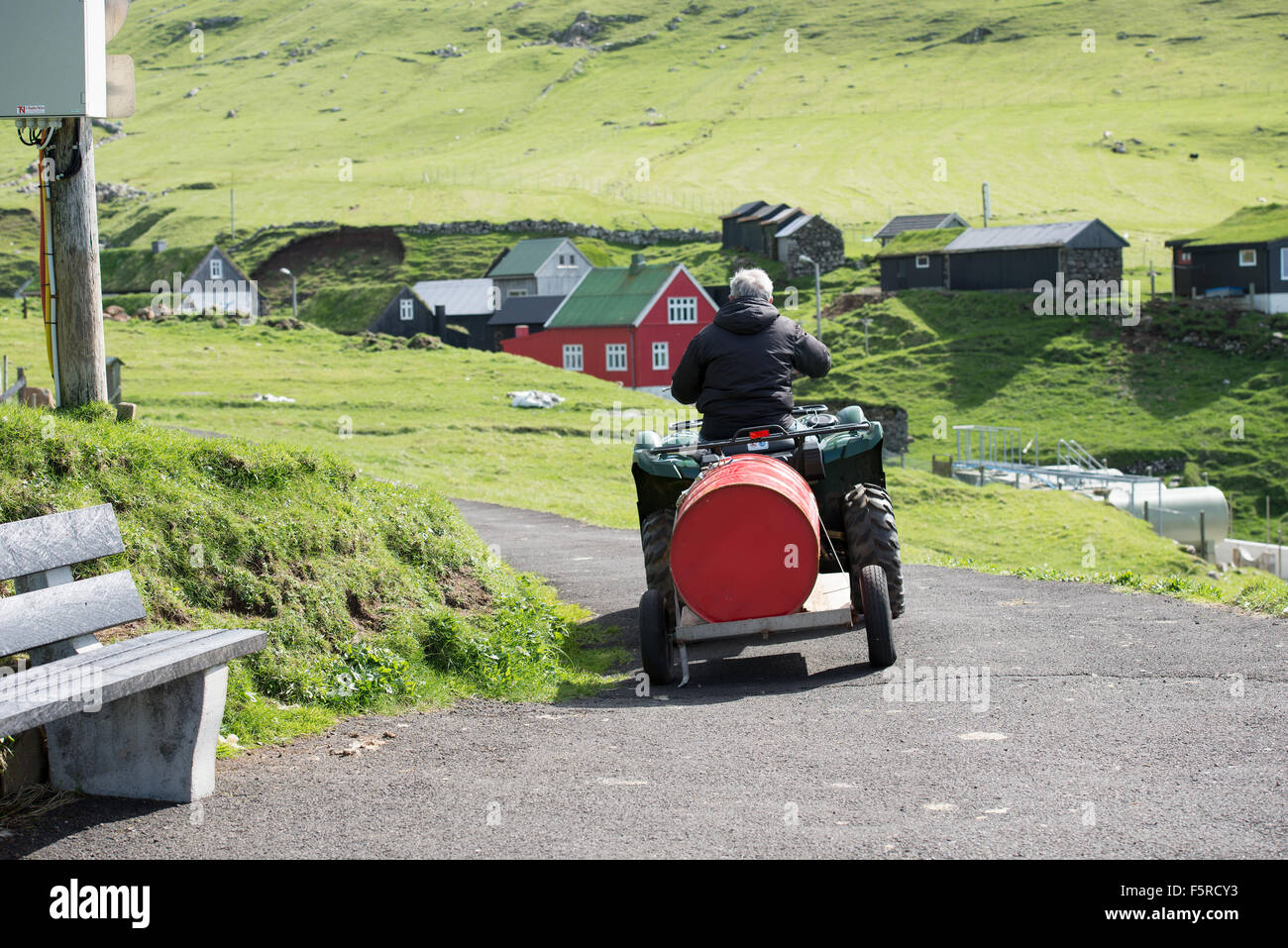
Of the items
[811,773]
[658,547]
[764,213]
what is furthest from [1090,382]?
[811,773]

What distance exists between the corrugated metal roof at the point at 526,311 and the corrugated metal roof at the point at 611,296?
290cm

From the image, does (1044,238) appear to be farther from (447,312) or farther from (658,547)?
(658,547)

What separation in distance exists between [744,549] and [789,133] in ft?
469

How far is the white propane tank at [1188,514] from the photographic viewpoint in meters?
38.7

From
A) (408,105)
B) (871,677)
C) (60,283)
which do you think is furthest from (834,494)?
(408,105)

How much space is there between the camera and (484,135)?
6467 inches

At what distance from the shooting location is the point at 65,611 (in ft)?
20.6

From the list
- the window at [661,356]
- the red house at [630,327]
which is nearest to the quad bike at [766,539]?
the red house at [630,327]

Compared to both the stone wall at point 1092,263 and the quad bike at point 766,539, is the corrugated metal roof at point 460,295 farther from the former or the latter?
the quad bike at point 766,539

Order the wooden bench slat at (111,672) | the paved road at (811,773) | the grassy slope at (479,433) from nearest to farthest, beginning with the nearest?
the wooden bench slat at (111,672)
the paved road at (811,773)
the grassy slope at (479,433)

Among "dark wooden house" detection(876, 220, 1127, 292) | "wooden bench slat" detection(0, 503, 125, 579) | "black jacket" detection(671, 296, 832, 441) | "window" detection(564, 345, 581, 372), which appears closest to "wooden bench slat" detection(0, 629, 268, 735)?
"wooden bench slat" detection(0, 503, 125, 579)

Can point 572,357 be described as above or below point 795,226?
below

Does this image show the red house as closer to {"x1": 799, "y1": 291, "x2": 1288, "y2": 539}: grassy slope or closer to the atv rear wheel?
{"x1": 799, "y1": 291, "x2": 1288, "y2": 539}: grassy slope

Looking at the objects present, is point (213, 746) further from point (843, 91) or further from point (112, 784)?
point (843, 91)
